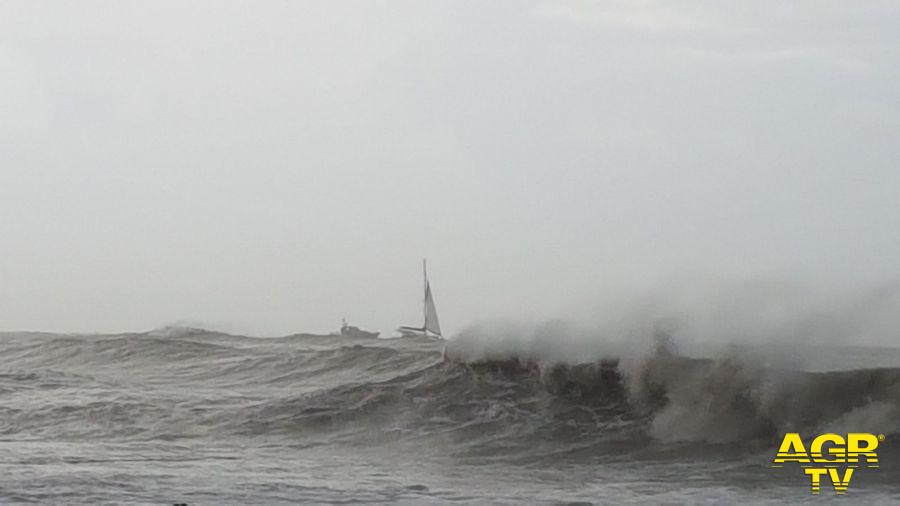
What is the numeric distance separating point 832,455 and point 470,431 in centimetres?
396

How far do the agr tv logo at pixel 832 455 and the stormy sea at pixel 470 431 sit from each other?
0.13 metres

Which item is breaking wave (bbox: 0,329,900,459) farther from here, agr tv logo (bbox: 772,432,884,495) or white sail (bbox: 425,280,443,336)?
white sail (bbox: 425,280,443,336)

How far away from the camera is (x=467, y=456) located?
38.5 feet

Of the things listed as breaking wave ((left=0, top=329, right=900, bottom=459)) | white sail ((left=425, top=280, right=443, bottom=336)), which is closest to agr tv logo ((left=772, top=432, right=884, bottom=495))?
breaking wave ((left=0, top=329, right=900, bottom=459))

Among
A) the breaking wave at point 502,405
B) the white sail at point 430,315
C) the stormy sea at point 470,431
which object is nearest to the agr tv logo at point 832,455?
the stormy sea at point 470,431

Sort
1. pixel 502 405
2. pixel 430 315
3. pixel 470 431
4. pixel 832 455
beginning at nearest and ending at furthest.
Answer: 1. pixel 832 455
2. pixel 470 431
3. pixel 502 405
4. pixel 430 315

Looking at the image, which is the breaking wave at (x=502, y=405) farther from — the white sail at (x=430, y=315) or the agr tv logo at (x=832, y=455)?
the white sail at (x=430, y=315)

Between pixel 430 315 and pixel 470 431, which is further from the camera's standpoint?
pixel 430 315

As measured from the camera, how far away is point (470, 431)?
13.0m

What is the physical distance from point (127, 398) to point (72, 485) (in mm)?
7238

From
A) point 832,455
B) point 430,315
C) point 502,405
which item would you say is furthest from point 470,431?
point 430,315

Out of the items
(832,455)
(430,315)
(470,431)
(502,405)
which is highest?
(430,315)

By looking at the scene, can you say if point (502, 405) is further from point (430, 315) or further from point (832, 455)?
point (430, 315)

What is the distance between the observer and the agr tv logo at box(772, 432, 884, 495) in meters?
9.82
